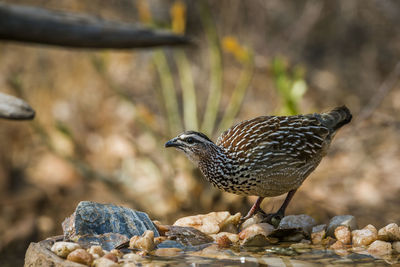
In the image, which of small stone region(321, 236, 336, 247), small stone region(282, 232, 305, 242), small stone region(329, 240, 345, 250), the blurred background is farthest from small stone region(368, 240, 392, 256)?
the blurred background

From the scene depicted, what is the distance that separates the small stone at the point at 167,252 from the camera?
351 cm

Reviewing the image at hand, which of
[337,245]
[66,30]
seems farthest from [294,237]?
[66,30]

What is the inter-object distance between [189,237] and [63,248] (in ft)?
3.22

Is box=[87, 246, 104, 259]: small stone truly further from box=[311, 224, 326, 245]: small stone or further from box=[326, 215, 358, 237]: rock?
box=[326, 215, 358, 237]: rock

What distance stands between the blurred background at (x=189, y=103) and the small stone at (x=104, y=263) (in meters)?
4.59

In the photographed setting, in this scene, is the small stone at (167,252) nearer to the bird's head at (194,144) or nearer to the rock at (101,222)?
the rock at (101,222)

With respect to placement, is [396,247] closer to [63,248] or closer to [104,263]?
[104,263]

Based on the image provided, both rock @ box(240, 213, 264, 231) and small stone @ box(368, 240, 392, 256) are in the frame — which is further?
rock @ box(240, 213, 264, 231)

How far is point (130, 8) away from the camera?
1231 centimetres

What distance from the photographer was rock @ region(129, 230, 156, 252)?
348cm

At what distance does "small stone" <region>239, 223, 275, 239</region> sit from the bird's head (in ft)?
2.03

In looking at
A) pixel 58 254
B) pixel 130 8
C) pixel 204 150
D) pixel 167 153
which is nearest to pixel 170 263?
pixel 58 254

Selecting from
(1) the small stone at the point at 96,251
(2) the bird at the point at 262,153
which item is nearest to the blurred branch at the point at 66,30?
(2) the bird at the point at 262,153

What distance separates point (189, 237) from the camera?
3.87m
